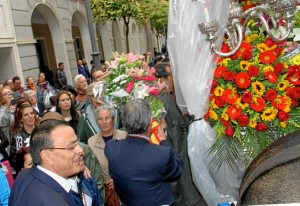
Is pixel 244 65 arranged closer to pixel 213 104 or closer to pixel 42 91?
pixel 213 104

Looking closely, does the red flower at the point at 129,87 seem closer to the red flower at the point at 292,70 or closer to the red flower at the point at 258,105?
the red flower at the point at 258,105

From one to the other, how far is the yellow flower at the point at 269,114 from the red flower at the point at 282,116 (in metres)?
0.03

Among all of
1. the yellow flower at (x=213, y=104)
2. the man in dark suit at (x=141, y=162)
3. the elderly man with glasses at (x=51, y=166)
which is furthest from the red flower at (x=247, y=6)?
the elderly man with glasses at (x=51, y=166)

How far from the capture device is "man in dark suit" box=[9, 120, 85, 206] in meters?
1.80

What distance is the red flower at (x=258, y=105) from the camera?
2330 mm

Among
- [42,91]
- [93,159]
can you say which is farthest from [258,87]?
[42,91]

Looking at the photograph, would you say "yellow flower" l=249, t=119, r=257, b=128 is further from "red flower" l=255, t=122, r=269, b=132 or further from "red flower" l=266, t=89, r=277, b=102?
"red flower" l=266, t=89, r=277, b=102

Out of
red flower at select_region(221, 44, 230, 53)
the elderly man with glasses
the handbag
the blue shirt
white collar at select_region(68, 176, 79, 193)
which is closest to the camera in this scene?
the elderly man with glasses

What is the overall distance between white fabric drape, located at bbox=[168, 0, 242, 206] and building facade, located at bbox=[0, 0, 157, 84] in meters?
7.97

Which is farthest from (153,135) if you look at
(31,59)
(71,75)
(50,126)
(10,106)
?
(71,75)

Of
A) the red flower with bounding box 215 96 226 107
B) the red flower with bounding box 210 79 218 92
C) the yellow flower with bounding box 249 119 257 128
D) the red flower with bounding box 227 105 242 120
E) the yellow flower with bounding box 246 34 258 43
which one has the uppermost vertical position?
the yellow flower with bounding box 246 34 258 43

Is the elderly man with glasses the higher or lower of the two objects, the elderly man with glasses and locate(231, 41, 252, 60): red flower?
the lower

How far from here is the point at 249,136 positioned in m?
2.43

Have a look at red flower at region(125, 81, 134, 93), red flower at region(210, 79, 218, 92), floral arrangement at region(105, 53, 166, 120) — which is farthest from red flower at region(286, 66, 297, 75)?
red flower at region(125, 81, 134, 93)
